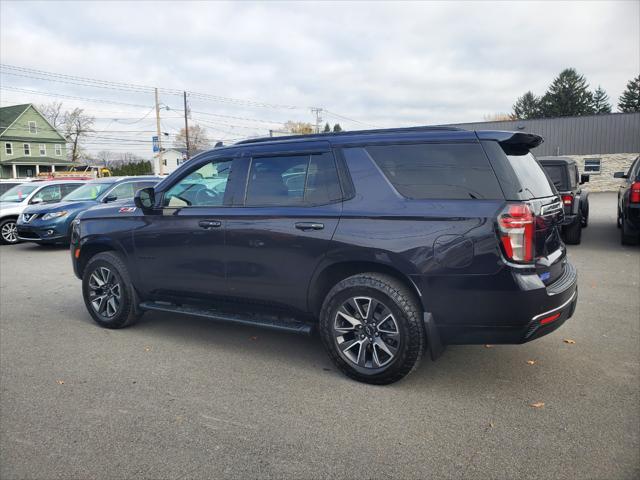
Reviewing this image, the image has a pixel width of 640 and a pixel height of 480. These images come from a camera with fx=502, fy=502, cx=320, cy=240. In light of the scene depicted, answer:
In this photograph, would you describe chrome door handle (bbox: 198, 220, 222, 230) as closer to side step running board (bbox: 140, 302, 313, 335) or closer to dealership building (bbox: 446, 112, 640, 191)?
side step running board (bbox: 140, 302, 313, 335)

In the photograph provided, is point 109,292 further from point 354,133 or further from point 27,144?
point 27,144

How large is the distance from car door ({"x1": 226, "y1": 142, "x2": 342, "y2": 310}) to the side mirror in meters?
1.04

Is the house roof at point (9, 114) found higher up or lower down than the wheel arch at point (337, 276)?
higher up

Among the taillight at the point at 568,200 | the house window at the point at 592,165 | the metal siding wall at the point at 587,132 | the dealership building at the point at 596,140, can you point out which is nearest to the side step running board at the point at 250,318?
the taillight at the point at 568,200

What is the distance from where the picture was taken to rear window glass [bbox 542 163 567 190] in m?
9.93

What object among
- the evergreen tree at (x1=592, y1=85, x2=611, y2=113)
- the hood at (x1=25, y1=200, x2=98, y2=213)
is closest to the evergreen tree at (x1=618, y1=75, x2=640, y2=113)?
the evergreen tree at (x1=592, y1=85, x2=611, y2=113)

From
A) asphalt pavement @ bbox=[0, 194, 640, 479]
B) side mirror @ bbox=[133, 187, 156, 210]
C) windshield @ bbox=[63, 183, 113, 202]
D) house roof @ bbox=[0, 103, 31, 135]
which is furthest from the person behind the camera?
house roof @ bbox=[0, 103, 31, 135]

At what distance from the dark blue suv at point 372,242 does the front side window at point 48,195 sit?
34.2ft

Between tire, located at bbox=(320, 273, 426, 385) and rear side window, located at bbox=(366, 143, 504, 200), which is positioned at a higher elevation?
rear side window, located at bbox=(366, 143, 504, 200)

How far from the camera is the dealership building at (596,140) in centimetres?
3300

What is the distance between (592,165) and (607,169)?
37.5 inches

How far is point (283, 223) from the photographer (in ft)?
13.7

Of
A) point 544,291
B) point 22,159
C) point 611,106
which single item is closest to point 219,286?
point 544,291

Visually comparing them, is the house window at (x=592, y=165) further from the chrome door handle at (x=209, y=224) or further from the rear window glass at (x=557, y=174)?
the chrome door handle at (x=209, y=224)
